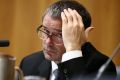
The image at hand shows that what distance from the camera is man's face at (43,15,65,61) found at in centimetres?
187

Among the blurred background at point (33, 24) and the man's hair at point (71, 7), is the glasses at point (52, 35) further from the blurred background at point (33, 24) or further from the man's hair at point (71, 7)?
the blurred background at point (33, 24)

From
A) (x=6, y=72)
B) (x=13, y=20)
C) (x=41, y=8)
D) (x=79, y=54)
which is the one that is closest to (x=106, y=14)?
(x=41, y=8)

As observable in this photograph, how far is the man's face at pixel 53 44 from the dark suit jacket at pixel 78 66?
14 cm

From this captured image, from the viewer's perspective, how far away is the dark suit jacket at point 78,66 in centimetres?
156

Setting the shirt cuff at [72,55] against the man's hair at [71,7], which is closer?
the shirt cuff at [72,55]

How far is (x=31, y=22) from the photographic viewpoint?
321 centimetres

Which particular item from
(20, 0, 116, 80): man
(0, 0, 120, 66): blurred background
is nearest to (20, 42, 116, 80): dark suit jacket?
(20, 0, 116, 80): man

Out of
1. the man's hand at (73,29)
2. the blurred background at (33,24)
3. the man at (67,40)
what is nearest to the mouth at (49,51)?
the man at (67,40)

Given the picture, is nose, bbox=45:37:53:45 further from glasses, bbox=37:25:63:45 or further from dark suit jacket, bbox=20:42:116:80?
dark suit jacket, bbox=20:42:116:80

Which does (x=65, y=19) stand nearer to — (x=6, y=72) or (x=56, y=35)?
(x=56, y=35)

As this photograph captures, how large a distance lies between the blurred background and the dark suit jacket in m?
1.00

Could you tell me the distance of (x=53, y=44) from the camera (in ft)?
6.22

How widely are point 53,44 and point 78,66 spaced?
0.31 metres

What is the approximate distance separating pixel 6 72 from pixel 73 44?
2.22 feet
